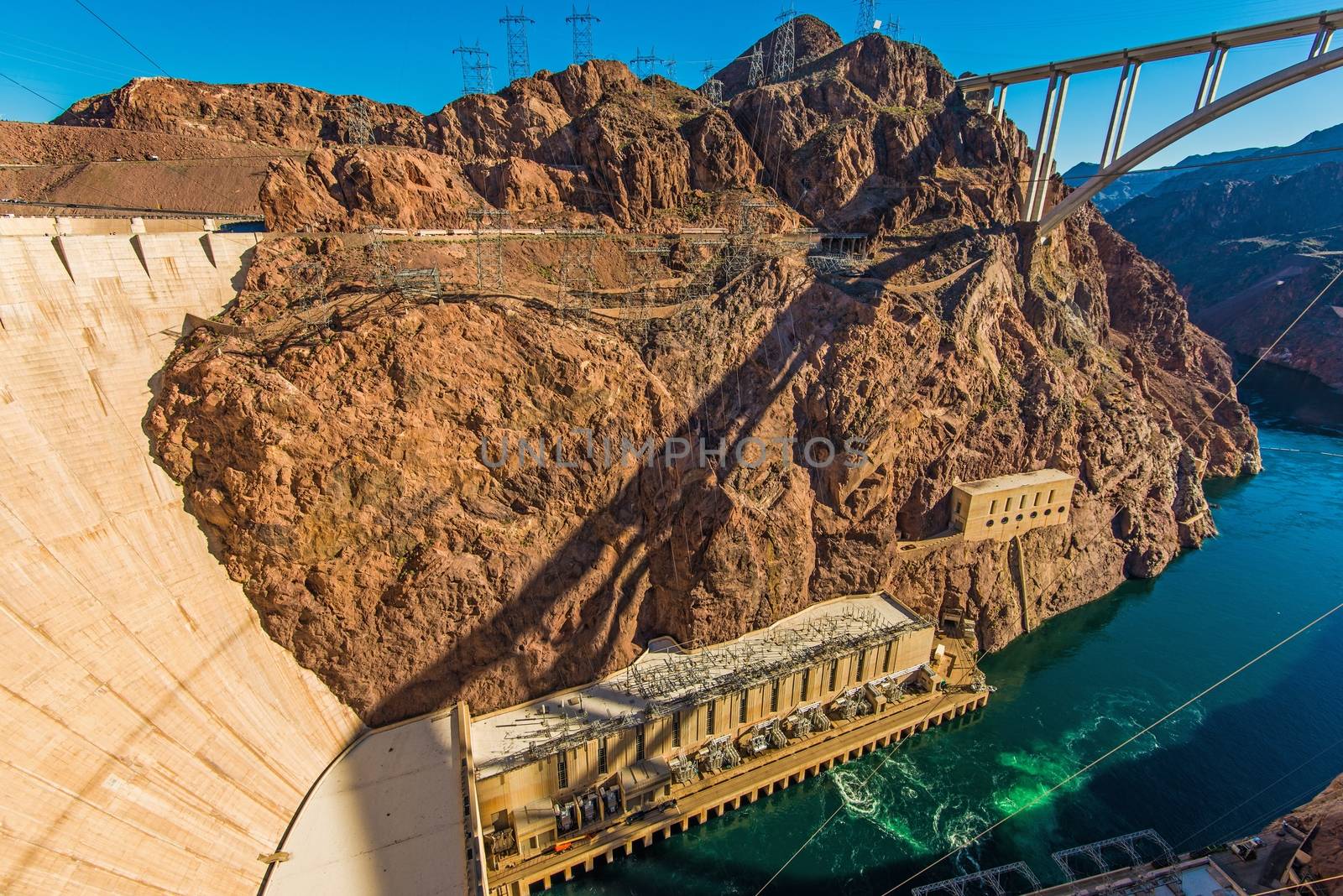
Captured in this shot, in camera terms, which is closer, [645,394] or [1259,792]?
[1259,792]

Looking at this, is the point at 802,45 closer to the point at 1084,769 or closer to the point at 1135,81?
the point at 1135,81

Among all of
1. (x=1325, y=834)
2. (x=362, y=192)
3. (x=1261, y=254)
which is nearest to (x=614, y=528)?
(x=362, y=192)

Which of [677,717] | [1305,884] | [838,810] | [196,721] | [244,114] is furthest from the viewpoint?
[244,114]

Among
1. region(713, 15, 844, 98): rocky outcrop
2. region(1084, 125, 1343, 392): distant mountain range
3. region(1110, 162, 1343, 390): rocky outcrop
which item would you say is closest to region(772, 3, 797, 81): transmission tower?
region(713, 15, 844, 98): rocky outcrop

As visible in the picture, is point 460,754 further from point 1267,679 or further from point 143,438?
point 1267,679

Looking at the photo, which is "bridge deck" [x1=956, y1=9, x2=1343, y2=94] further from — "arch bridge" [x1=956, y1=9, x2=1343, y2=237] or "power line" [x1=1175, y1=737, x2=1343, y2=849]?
"power line" [x1=1175, y1=737, x2=1343, y2=849]
